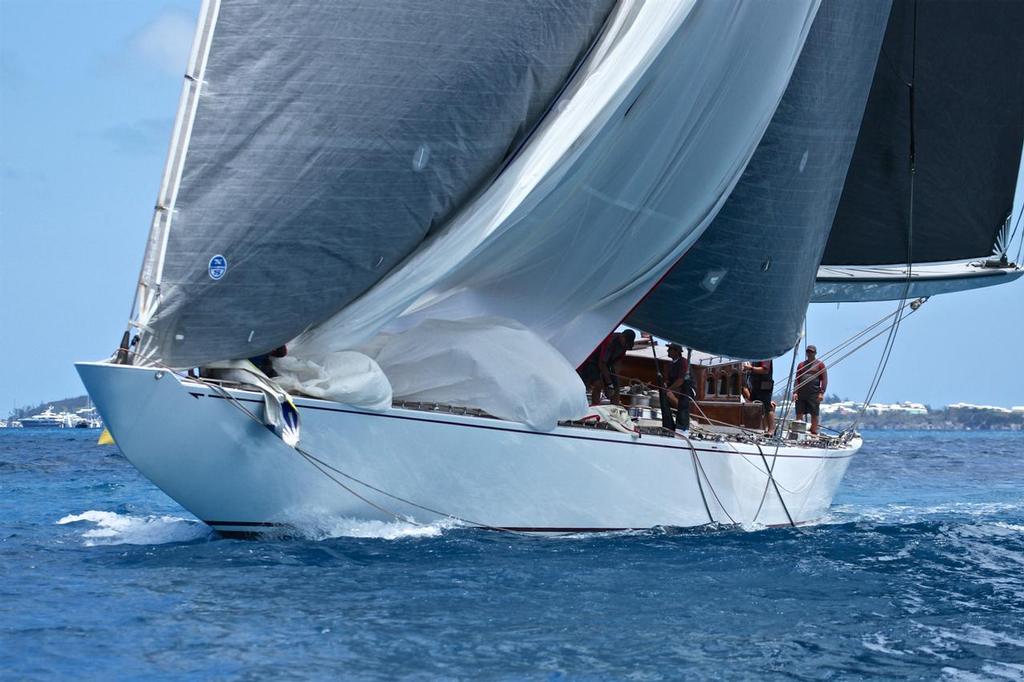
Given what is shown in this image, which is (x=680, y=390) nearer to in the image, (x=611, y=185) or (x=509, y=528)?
(x=611, y=185)

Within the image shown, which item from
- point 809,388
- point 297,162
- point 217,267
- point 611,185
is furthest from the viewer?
point 809,388

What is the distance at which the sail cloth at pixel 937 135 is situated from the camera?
17.8m

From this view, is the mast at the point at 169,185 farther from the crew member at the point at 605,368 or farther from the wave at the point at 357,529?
the crew member at the point at 605,368

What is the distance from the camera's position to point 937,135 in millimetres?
18219

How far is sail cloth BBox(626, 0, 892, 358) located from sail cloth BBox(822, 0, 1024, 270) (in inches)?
133

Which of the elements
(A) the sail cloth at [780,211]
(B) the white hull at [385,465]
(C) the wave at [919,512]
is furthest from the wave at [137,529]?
(C) the wave at [919,512]

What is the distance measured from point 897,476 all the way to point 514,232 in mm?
20899

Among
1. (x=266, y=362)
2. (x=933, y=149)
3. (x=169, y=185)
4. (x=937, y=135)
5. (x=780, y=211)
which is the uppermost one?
(x=937, y=135)

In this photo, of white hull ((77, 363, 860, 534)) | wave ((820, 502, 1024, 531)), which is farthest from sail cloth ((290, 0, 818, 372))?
wave ((820, 502, 1024, 531))

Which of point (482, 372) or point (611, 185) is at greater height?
point (611, 185)

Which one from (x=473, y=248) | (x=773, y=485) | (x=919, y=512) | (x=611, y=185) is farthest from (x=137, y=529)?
(x=919, y=512)

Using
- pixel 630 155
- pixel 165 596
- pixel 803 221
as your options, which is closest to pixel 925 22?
pixel 803 221

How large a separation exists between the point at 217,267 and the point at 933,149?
11.8 meters

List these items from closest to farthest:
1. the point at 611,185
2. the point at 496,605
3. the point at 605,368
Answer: the point at 496,605 < the point at 611,185 < the point at 605,368
